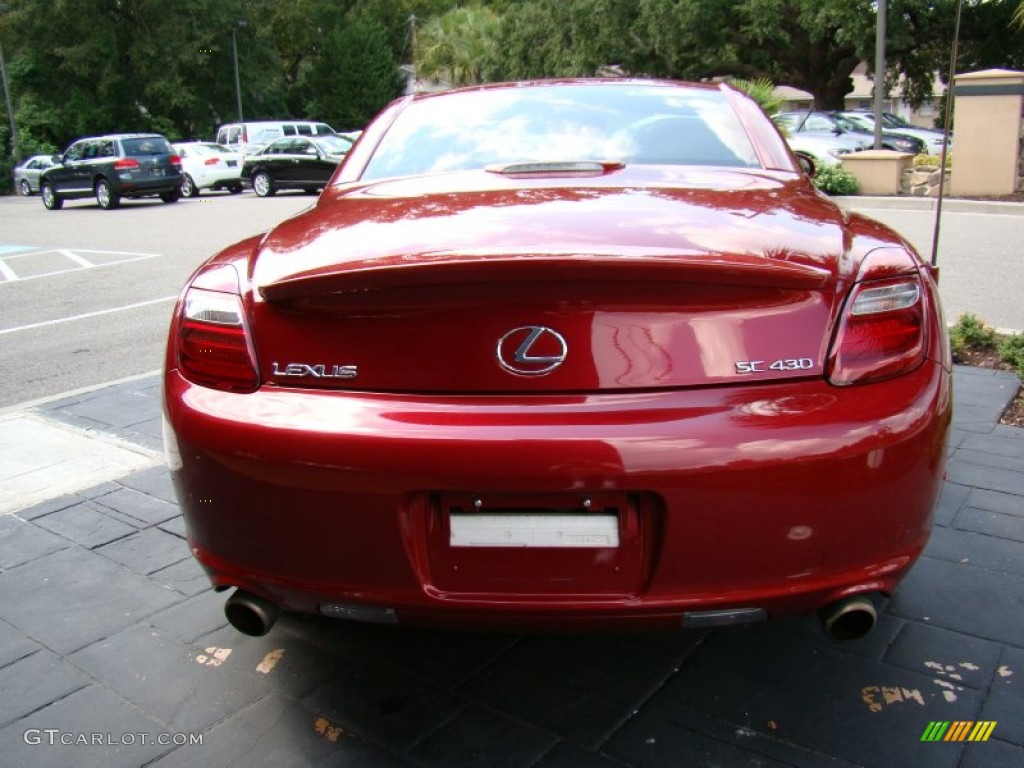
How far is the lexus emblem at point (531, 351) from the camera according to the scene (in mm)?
1924

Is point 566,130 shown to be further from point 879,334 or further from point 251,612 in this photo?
point 251,612

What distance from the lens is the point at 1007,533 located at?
325 centimetres

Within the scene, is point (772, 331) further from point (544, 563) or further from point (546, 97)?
point (546, 97)

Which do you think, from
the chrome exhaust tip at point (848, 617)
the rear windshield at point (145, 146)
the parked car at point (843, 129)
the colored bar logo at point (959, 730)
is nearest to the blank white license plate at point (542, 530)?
the chrome exhaust tip at point (848, 617)

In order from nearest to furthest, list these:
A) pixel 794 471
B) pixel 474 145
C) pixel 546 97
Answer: pixel 794 471 < pixel 474 145 < pixel 546 97

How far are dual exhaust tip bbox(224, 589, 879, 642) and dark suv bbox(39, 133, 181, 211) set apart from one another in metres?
22.7

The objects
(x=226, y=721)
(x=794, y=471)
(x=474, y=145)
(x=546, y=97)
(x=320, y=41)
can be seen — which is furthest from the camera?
(x=320, y=41)

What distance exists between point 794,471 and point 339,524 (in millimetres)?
927

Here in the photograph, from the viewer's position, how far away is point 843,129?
20891 mm

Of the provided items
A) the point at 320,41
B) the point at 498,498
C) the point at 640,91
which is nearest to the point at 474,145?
the point at 640,91

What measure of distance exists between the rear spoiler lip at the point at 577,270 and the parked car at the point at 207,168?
1009 inches

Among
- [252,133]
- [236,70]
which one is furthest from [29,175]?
[236,70]

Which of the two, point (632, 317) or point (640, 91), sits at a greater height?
point (640, 91)

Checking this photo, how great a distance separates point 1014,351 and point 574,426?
437 cm
